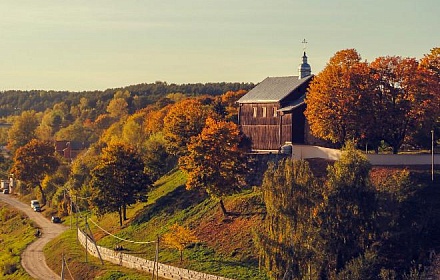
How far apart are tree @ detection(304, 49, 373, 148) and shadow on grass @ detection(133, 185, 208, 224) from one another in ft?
41.2

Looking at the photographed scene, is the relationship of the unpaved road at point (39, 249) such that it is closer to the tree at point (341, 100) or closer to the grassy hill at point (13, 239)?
the grassy hill at point (13, 239)

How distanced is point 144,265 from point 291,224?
52.0 feet

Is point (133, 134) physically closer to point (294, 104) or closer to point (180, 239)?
point (294, 104)

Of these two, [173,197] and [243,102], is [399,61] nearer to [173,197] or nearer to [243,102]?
[243,102]

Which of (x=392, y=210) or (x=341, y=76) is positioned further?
(x=341, y=76)

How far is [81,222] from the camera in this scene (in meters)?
86.9

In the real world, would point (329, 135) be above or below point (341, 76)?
below

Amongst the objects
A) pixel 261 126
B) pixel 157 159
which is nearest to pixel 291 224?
pixel 261 126

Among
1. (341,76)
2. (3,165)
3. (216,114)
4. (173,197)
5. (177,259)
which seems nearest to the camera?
(177,259)

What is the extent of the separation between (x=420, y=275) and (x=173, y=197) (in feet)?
101

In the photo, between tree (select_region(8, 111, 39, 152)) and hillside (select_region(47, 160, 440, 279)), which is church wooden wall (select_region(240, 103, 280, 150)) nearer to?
hillside (select_region(47, 160, 440, 279))

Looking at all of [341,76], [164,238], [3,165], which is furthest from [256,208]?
[3,165]

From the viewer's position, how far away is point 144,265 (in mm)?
63812

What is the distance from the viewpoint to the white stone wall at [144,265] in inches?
2288
